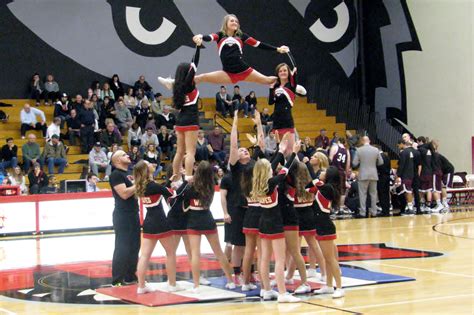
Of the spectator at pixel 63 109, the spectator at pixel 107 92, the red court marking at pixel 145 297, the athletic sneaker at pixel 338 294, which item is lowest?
the red court marking at pixel 145 297

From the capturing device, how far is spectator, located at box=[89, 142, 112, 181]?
20.8 meters

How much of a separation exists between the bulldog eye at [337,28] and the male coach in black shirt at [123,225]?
1987 centimetres

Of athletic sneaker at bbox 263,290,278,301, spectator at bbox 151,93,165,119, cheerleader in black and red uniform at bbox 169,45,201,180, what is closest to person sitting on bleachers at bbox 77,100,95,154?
spectator at bbox 151,93,165,119

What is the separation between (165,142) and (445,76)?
32.7ft

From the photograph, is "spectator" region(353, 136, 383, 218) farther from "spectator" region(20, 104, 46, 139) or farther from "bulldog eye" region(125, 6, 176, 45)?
"bulldog eye" region(125, 6, 176, 45)

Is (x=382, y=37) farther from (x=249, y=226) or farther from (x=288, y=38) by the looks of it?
(x=249, y=226)

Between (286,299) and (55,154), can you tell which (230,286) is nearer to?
(286,299)

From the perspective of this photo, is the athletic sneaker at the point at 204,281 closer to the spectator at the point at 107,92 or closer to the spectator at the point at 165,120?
the spectator at the point at 165,120

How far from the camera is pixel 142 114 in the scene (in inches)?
923

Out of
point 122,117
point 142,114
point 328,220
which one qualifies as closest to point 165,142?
point 142,114

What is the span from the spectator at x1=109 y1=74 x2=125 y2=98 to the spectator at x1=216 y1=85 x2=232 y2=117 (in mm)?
3096

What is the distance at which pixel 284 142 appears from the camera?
9.12 meters

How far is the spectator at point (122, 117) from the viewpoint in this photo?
23156mm

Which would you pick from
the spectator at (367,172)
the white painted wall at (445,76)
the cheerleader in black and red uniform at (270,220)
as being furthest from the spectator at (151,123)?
the cheerleader in black and red uniform at (270,220)
